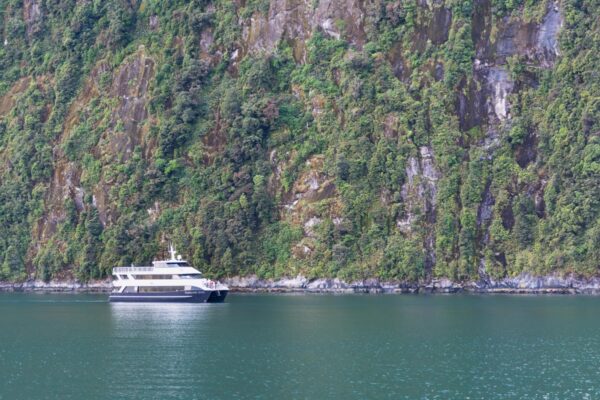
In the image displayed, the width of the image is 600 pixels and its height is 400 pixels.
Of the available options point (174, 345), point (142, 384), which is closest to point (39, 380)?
point (142, 384)

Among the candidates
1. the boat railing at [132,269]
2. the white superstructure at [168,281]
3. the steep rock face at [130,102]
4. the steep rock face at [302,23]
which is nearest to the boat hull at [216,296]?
the white superstructure at [168,281]

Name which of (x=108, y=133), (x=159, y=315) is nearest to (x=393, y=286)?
(x=159, y=315)

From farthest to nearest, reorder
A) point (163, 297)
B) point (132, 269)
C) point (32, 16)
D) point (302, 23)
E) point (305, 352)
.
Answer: point (32, 16), point (302, 23), point (132, 269), point (163, 297), point (305, 352)

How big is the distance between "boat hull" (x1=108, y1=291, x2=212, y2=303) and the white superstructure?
40 cm

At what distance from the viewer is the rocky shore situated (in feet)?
389

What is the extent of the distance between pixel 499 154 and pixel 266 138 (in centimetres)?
2639

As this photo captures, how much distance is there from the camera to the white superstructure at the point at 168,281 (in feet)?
354

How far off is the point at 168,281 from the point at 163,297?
4.85 ft

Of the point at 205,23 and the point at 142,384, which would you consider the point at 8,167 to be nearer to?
the point at 205,23

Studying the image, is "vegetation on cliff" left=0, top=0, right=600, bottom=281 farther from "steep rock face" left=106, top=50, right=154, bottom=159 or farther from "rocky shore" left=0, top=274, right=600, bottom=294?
"rocky shore" left=0, top=274, right=600, bottom=294

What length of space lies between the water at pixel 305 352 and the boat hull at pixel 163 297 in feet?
13.3

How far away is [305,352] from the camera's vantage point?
218 feet

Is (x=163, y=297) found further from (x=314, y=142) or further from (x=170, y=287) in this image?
(x=314, y=142)

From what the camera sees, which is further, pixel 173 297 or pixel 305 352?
pixel 173 297
